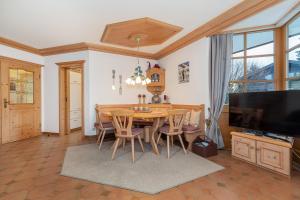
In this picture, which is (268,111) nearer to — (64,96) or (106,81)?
(106,81)

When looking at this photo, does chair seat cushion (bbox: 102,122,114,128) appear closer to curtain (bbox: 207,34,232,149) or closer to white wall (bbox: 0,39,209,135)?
white wall (bbox: 0,39,209,135)

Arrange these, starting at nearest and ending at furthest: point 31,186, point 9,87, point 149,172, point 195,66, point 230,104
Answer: point 31,186, point 149,172, point 230,104, point 195,66, point 9,87

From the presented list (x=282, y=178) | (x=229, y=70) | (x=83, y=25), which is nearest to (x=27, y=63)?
(x=83, y=25)

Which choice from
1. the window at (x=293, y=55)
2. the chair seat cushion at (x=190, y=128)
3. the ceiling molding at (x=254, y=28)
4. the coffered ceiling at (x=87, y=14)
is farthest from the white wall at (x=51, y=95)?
the window at (x=293, y=55)

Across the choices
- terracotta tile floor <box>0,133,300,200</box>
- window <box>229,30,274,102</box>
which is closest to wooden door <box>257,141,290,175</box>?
terracotta tile floor <box>0,133,300,200</box>

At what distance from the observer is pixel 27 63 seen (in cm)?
442

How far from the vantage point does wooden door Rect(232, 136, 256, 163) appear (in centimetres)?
260

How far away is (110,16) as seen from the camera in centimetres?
287

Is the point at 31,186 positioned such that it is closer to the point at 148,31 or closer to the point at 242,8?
the point at 148,31

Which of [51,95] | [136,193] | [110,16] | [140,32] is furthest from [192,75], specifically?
[51,95]

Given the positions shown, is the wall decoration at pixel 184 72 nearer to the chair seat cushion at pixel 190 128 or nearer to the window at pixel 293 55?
the chair seat cushion at pixel 190 128

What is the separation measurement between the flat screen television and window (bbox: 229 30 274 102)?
49cm

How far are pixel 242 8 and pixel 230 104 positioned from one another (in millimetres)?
1563

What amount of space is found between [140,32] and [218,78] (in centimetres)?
185
